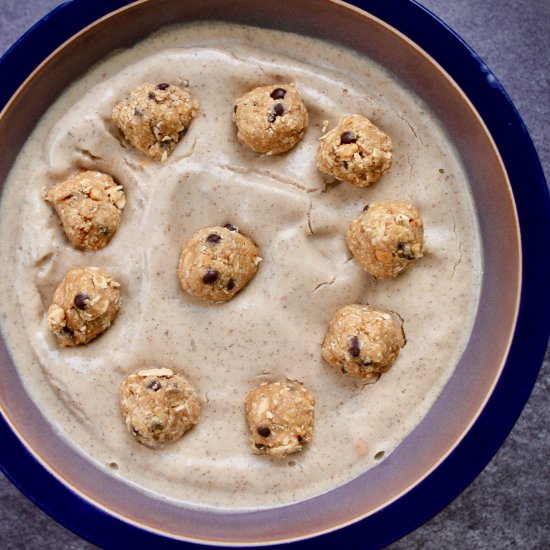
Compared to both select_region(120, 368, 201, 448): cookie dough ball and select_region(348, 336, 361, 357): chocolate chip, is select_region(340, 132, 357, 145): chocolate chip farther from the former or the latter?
select_region(120, 368, 201, 448): cookie dough ball

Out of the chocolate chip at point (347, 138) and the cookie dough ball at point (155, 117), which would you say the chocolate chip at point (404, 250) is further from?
the cookie dough ball at point (155, 117)

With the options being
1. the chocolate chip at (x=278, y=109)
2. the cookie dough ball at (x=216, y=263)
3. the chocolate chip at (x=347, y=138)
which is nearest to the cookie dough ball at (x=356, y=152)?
the chocolate chip at (x=347, y=138)

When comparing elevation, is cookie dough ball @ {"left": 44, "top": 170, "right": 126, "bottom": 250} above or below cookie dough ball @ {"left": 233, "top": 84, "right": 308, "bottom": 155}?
below

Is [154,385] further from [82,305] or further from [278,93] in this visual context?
[278,93]

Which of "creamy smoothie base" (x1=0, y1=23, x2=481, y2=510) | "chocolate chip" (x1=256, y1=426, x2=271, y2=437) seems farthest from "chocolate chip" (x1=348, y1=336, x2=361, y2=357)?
"chocolate chip" (x1=256, y1=426, x2=271, y2=437)

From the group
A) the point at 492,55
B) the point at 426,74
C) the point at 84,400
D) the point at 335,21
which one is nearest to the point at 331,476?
the point at 84,400

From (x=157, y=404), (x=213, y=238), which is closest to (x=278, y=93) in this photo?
(x=213, y=238)
